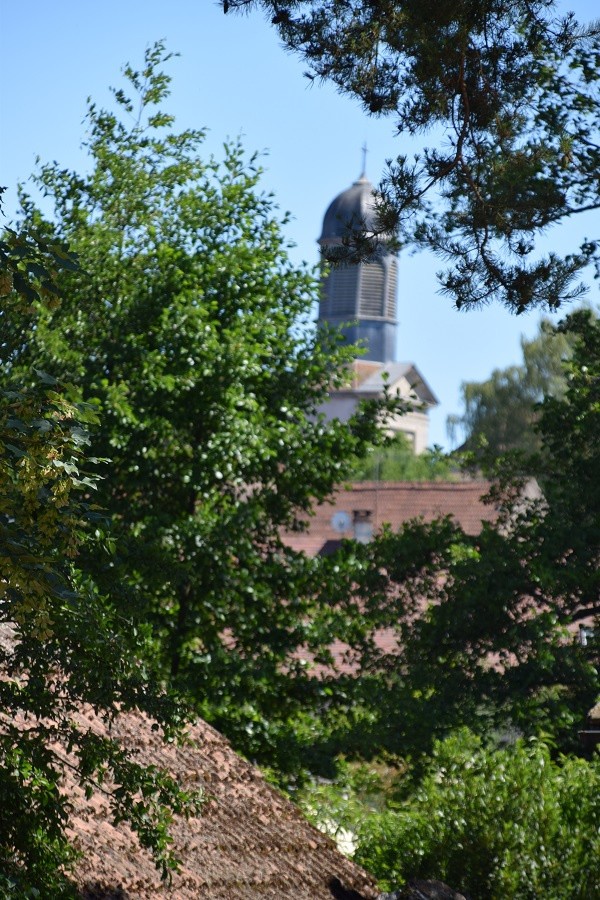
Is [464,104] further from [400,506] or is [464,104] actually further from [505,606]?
[400,506]

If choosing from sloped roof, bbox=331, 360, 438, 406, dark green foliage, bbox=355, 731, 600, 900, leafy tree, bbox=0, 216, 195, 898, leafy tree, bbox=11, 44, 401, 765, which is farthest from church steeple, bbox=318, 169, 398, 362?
leafy tree, bbox=0, 216, 195, 898

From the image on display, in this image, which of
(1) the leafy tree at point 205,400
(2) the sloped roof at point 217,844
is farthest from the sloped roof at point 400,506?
(2) the sloped roof at point 217,844

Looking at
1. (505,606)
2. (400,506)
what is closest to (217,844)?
(505,606)

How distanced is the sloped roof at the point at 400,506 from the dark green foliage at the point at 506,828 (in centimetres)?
2151

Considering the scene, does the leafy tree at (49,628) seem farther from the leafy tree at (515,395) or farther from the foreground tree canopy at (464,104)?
the leafy tree at (515,395)

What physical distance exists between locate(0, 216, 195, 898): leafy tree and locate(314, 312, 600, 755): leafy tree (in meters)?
7.60

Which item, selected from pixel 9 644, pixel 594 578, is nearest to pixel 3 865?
pixel 9 644

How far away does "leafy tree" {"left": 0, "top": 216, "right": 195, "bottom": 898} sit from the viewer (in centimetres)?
438

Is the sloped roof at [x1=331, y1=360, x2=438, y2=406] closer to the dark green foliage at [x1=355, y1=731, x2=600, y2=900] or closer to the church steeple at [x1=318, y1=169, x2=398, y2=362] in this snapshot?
the church steeple at [x1=318, y1=169, x2=398, y2=362]

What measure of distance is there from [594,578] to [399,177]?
226 inches

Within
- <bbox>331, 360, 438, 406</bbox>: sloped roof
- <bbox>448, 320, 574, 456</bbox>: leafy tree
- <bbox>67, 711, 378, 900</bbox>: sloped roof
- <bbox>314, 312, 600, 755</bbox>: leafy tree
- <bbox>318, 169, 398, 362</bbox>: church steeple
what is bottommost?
<bbox>67, 711, 378, 900</bbox>: sloped roof

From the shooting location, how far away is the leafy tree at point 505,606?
41.9 feet

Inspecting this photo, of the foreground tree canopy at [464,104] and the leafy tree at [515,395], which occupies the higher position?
the leafy tree at [515,395]

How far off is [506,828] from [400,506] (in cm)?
2772
